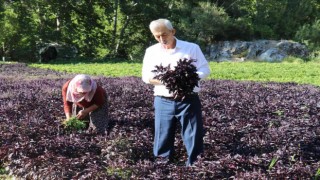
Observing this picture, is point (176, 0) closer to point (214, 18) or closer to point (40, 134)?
point (214, 18)

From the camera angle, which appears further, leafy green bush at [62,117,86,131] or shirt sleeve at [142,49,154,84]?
leafy green bush at [62,117,86,131]

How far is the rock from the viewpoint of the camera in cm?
3472

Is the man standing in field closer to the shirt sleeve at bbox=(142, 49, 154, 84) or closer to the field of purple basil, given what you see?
the shirt sleeve at bbox=(142, 49, 154, 84)

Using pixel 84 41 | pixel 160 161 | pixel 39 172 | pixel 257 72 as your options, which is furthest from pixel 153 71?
pixel 84 41

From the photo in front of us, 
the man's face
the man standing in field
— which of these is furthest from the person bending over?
the man's face

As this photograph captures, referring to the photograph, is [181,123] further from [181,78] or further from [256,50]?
[256,50]

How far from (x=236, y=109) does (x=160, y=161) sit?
397 centimetres

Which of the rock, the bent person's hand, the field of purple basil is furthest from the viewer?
the rock

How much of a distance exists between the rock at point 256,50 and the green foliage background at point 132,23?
5.41ft

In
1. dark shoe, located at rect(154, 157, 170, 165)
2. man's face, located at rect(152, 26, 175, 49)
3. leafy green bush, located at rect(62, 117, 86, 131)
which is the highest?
man's face, located at rect(152, 26, 175, 49)

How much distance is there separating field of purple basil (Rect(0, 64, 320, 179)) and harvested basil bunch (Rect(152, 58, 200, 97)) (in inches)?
30.1

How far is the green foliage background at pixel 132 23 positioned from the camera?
128ft

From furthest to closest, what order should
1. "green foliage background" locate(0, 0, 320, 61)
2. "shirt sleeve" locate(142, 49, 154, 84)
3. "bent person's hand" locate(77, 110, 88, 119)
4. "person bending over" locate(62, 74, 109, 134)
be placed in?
1. "green foliage background" locate(0, 0, 320, 61)
2. "bent person's hand" locate(77, 110, 88, 119)
3. "person bending over" locate(62, 74, 109, 134)
4. "shirt sleeve" locate(142, 49, 154, 84)

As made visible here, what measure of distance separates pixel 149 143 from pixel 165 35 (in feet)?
5.52
